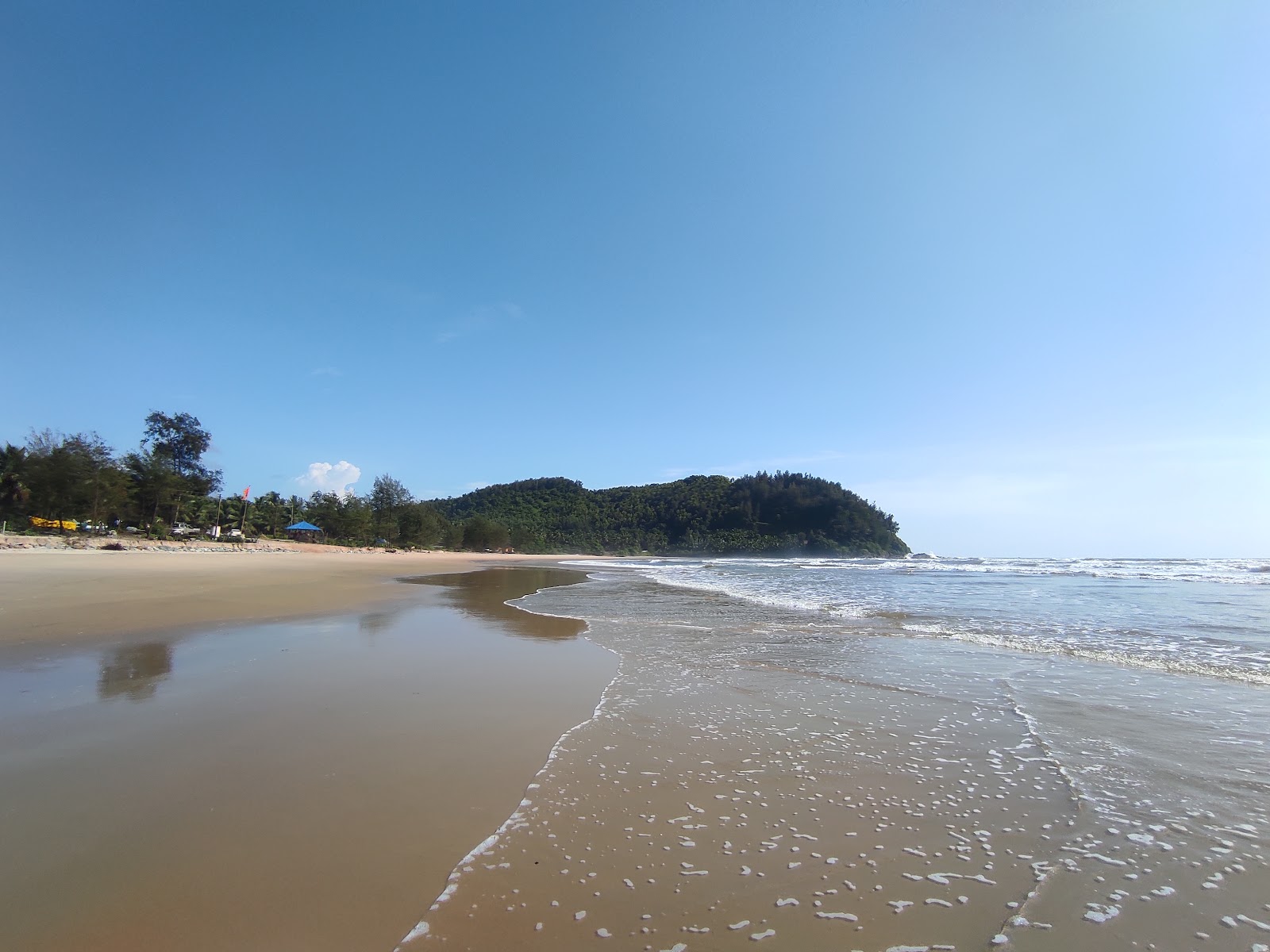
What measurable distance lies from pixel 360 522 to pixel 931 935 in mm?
61857

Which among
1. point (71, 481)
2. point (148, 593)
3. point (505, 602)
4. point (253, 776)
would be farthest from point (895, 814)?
point (71, 481)

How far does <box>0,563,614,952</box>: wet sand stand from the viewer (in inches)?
96.6

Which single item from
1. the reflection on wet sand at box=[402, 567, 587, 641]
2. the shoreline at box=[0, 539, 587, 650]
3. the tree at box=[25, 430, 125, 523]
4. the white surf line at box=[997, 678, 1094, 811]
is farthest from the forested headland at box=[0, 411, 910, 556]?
the white surf line at box=[997, 678, 1094, 811]

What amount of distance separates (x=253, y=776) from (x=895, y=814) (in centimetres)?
406

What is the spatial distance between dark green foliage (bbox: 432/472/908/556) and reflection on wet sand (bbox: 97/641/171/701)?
101 m

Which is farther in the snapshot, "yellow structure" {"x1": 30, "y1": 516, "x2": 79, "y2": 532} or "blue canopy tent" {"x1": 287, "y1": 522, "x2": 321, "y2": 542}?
"blue canopy tent" {"x1": 287, "y1": 522, "x2": 321, "y2": 542}

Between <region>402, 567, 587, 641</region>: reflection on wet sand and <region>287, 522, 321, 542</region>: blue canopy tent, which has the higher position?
<region>287, 522, 321, 542</region>: blue canopy tent

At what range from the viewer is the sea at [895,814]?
8.27 ft

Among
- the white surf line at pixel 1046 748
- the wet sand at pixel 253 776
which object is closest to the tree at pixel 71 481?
the wet sand at pixel 253 776

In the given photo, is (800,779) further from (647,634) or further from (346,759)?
(647,634)

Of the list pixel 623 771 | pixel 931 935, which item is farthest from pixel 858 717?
pixel 931 935

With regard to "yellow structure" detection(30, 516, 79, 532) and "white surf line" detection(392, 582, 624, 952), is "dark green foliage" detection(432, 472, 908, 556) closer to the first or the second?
"yellow structure" detection(30, 516, 79, 532)

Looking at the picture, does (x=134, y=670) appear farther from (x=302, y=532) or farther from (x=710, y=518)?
(x=710, y=518)

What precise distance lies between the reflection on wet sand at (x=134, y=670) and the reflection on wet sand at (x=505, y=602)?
15.2 ft
